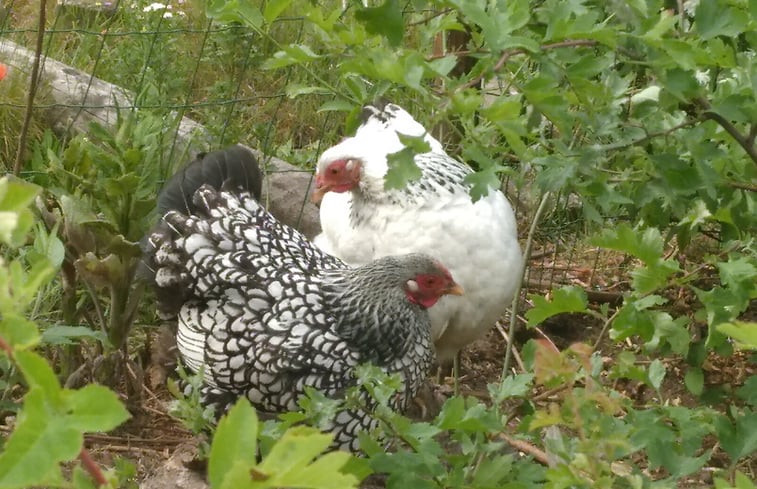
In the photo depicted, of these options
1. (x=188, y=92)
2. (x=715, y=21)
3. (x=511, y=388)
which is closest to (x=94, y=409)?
(x=511, y=388)

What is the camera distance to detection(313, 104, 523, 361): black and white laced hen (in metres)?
2.95

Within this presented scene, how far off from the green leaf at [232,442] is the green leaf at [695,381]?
2.16m

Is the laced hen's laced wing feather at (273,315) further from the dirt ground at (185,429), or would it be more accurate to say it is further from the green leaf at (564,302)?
the green leaf at (564,302)

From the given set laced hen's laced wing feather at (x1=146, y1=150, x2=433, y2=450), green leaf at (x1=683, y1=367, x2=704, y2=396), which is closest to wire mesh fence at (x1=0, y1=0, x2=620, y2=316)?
laced hen's laced wing feather at (x1=146, y1=150, x2=433, y2=450)

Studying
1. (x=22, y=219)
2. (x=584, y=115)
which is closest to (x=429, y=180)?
(x=584, y=115)

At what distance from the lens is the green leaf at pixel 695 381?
2.74 meters

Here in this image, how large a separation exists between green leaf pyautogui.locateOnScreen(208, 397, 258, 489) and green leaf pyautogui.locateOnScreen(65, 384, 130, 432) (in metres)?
0.08

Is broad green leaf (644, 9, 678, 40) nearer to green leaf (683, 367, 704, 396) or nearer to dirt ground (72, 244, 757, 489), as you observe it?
green leaf (683, 367, 704, 396)

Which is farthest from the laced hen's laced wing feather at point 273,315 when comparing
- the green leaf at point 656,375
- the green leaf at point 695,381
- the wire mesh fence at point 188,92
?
the green leaf at point 656,375

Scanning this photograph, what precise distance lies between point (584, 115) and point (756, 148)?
39 cm

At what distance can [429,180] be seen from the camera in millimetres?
3035

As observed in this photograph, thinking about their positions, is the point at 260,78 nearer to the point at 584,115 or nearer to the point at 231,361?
the point at 231,361

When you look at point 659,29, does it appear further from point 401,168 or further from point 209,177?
point 209,177

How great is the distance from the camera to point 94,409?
0.78 m
